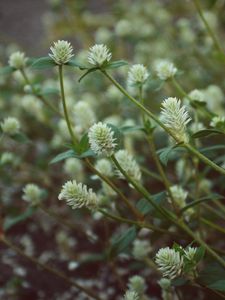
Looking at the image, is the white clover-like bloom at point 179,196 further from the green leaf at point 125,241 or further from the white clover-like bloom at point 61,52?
the white clover-like bloom at point 61,52

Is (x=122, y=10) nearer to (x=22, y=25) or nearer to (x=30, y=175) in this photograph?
(x=30, y=175)

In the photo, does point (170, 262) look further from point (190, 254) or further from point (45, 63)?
point (45, 63)

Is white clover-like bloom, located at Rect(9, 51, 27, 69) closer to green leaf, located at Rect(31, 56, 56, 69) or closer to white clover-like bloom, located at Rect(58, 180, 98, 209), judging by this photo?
green leaf, located at Rect(31, 56, 56, 69)

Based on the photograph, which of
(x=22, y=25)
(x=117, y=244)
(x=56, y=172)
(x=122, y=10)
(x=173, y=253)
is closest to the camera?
(x=173, y=253)

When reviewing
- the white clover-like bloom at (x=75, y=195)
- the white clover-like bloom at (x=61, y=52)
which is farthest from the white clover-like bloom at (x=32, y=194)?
the white clover-like bloom at (x=61, y=52)

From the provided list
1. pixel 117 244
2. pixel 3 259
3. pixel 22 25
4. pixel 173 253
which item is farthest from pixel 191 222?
pixel 22 25

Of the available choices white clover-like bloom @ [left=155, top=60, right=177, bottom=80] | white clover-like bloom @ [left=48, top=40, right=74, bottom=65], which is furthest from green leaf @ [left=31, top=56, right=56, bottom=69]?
white clover-like bloom @ [left=155, top=60, right=177, bottom=80]
